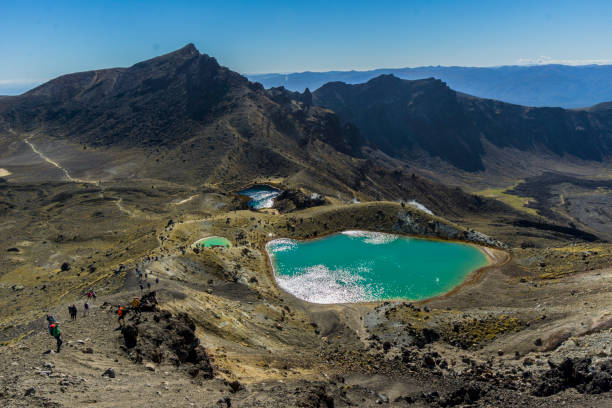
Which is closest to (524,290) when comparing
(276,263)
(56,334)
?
(276,263)

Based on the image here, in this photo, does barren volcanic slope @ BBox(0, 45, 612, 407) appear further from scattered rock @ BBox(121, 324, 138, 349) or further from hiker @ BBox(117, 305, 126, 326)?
hiker @ BBox(117, 305, 126, 326)

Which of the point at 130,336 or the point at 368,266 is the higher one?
the point at 130,336

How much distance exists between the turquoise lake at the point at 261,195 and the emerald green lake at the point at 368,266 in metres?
42.7

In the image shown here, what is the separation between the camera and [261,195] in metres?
140

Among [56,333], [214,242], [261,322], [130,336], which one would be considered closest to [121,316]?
[130,336]

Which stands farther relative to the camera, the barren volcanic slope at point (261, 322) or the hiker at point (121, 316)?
the hiker at point (121, 316)

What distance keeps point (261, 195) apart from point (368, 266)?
241 feet

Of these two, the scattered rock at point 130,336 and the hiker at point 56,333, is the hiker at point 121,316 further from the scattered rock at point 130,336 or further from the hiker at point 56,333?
the hiker at point 56,333

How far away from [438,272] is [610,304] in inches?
1292

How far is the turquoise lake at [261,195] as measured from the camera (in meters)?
127

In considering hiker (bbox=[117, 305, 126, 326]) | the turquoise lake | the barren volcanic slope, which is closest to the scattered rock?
the barren volcanic slope

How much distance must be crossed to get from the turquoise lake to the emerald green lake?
4273 centimetres

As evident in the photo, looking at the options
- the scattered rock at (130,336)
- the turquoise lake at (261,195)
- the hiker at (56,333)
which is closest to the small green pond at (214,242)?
the turquoise lake at (261,195)

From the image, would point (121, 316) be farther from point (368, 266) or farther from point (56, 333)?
point (368, 266)
